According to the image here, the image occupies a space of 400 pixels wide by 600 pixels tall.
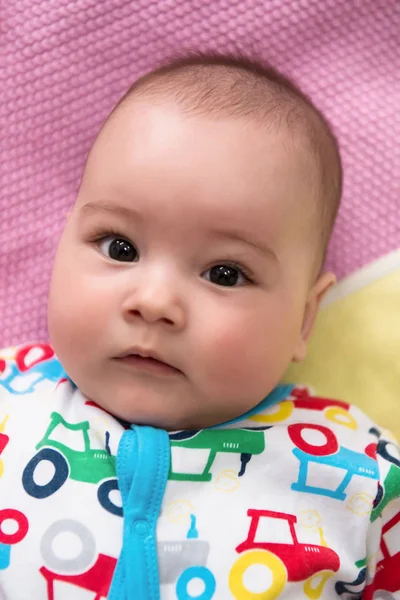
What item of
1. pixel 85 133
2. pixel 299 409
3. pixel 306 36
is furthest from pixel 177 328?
pixel 306 36

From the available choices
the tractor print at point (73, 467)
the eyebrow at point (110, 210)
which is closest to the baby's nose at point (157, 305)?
the eyebrow at point (110, 210)

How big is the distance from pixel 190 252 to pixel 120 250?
0.11 m

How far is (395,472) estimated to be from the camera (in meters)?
1.13

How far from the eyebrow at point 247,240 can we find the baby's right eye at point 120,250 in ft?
0.41

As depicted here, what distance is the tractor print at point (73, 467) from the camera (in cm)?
106

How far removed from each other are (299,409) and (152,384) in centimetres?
29

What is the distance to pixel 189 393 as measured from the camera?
3.44ft

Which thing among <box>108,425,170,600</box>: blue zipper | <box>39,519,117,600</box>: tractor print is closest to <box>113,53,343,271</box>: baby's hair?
<box>108,425,170,600</box>: blue zipper

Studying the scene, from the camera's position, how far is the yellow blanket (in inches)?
53.5

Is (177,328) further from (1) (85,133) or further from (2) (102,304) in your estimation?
(1) (85,133)

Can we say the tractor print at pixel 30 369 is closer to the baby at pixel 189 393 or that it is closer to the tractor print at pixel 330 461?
the baby at pixel 189 393

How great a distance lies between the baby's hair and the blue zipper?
0.39m

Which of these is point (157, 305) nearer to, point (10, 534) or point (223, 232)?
point (223, 232)

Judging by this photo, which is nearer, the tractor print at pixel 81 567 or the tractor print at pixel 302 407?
the tractor print at pixel 81 567
